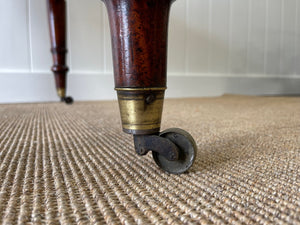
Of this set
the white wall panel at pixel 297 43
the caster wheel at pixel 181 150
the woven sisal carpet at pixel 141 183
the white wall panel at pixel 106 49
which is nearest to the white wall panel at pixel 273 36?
the white wall panel at pixel 297 43

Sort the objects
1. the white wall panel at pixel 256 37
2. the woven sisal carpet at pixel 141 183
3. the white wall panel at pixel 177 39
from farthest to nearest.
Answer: the white wall panel at pixel 256 37 → the white wall panel at pixel 177 39 → the woven sisal carpet at pixel 141 183

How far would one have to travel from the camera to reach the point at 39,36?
1202 millimetres

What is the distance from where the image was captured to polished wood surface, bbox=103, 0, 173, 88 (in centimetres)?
25

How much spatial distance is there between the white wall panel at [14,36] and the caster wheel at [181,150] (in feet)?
3.60

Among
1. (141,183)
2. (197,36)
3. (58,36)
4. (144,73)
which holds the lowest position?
(141,183)

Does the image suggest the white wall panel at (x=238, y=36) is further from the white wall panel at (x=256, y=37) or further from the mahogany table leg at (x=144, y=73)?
the mahogany table leg at (x=144, y=73)

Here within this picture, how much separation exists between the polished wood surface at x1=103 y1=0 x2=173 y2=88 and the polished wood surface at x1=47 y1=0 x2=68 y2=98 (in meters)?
0.71

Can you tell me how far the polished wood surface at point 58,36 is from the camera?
0.89 metres

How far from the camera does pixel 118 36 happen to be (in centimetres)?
26

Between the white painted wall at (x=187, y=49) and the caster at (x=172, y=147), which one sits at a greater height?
the white painted wall at (x=187, y=49)

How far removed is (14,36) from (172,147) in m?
1.16

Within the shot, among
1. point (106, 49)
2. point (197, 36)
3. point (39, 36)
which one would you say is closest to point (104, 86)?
point (106, 49)

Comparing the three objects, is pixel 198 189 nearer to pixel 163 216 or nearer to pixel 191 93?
pixel 163 216

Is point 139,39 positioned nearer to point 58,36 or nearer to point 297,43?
point 58,36
